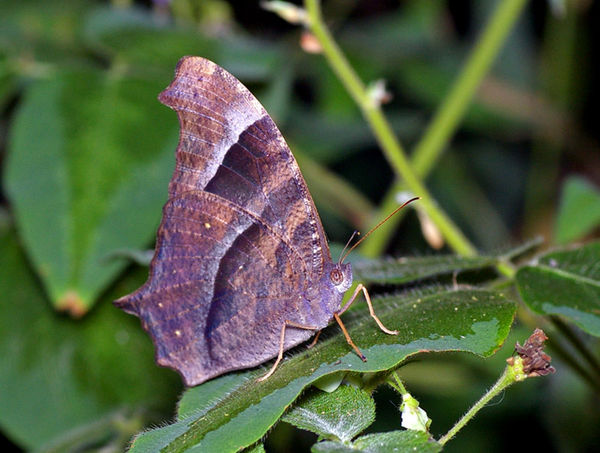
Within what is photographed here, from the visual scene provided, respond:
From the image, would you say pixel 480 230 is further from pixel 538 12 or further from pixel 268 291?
pixel 268 291

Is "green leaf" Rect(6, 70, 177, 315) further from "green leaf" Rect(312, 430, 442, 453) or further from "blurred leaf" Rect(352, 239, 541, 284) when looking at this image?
"green leaf" Rect(312, 430, 442, 453)

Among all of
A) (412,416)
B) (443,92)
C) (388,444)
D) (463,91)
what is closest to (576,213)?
(463,91)

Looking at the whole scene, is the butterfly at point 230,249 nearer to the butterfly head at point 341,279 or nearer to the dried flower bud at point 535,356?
the butterfly head at point 341,279

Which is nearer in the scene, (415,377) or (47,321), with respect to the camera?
(47,321)

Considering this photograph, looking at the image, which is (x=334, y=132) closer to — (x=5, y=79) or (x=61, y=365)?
(x=5, y=79)

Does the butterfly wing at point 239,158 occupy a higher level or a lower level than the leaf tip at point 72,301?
higher

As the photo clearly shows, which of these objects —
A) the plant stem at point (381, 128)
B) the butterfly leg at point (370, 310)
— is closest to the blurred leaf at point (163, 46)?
the plant stem at point (381, 128)

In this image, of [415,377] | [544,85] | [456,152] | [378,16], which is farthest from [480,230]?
[378,16]

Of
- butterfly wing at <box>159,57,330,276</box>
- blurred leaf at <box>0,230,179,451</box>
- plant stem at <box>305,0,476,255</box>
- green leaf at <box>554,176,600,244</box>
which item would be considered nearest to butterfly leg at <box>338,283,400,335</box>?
butterfly wing at <box>159,57,330,276</box>
